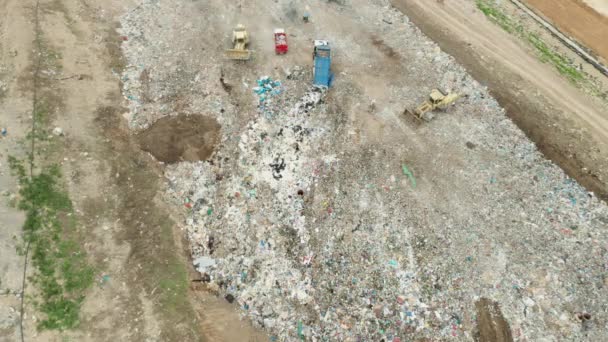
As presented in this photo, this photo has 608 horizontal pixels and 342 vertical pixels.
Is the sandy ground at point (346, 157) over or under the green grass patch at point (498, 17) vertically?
under

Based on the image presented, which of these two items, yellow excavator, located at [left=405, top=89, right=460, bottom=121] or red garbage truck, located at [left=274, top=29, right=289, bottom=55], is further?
red garbage truck, located at [left=274, top=29, right=289, bottom=55]

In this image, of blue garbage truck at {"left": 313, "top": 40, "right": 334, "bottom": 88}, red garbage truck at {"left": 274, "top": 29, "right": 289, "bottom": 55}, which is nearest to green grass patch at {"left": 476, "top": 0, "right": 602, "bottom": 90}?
blue garbage truck at {"left": 313, "top": 40, "right": 334, "bottom": 88}

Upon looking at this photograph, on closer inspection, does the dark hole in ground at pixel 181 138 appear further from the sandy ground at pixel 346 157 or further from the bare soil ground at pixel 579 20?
the bare soil ground at pixel 579 20

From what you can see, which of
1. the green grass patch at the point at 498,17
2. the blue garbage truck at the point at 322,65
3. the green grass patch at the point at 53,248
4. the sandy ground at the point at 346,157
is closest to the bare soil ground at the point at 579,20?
the green grass patch at the point at 498,17

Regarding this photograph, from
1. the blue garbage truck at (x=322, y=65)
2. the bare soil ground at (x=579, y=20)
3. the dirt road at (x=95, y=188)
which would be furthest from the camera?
the bare soil ground at (x=579, y=20)

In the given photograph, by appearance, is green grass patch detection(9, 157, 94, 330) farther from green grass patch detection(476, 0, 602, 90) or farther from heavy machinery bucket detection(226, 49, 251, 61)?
green grass patch detection(476, 0, 602, 90)

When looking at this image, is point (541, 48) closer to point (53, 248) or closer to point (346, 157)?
point (346, 157)

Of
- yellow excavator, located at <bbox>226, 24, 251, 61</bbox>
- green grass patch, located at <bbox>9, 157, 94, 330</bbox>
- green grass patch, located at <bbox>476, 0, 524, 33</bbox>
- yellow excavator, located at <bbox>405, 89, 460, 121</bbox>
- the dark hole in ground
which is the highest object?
green grass patch, located at <bbox>476, 0, 524, 33</bbox>
